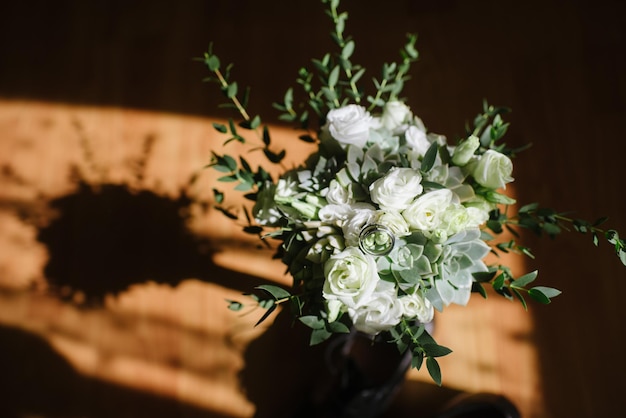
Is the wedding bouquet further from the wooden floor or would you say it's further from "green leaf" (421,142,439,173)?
the wooden floor

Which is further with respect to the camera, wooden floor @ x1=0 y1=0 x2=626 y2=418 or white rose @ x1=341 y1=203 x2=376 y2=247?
wooden floor @ x1=0 y1=0 x2=626 y2=418

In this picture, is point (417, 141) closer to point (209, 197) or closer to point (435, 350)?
point (435, 350)

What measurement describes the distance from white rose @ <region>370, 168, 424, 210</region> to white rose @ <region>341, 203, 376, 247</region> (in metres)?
0.02

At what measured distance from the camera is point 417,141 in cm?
62

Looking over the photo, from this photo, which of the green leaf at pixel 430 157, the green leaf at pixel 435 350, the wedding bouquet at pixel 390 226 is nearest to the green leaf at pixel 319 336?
the wedding bouquet at pixel 390 226

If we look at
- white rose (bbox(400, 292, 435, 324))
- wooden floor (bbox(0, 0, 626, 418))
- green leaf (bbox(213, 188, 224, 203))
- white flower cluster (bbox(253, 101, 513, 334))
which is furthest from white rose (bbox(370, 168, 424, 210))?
wooden floor (bbox(0, 0, 626, 418))

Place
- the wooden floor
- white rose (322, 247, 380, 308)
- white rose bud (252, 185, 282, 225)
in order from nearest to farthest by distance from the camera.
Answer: white rose (322, 247, 380, 308)
white rose bud (252, 185, 282, 225)
the wooden floor

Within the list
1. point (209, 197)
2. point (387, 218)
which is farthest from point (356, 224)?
point (209, 197)

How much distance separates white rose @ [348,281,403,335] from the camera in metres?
0.56

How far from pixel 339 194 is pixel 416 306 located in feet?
0.48

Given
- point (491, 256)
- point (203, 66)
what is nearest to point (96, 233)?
point (203, 66)

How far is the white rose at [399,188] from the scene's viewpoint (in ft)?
1.76

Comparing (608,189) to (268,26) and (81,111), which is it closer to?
(268,26)

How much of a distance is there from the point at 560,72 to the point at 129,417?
1.14 metres
